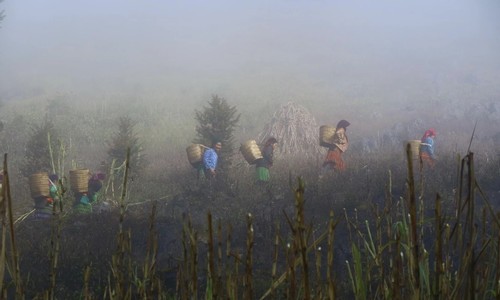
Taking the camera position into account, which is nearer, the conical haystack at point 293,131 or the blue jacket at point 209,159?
the blue jacket at point 209,159

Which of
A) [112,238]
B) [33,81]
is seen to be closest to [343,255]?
[112,238]

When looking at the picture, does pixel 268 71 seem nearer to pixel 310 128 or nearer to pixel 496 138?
pixel 310 128

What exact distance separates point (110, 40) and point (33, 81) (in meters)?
25.9

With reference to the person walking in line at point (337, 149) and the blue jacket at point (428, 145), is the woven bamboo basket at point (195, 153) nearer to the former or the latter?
the person walking in line at point (337, 149)

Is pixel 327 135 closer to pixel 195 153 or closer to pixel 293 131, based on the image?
pixel 195 153

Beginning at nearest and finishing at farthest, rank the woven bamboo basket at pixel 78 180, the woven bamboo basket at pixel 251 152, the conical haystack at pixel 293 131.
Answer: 1. the woven bamboo basket at pixel 78 180
2. the woven bamboo basket at pixel 251 152
3. the conical haystack at pixel 293 131

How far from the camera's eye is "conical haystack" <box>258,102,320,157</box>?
63.2ft

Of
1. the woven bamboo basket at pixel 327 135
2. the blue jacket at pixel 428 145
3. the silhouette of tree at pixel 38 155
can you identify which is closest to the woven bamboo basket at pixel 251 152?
the woven bamboo basket at pixel 327 135

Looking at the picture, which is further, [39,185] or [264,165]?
[264,165]

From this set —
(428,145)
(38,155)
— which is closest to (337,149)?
(428,145)

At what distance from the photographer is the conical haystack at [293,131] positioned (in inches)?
758

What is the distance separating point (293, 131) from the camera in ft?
63.9

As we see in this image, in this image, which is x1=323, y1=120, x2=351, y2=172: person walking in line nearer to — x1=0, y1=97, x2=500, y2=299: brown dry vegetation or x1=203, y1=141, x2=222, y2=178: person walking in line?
x1=0, y1=97, x2=500, y2=299: brown dry vegetation

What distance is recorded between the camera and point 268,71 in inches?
1729
